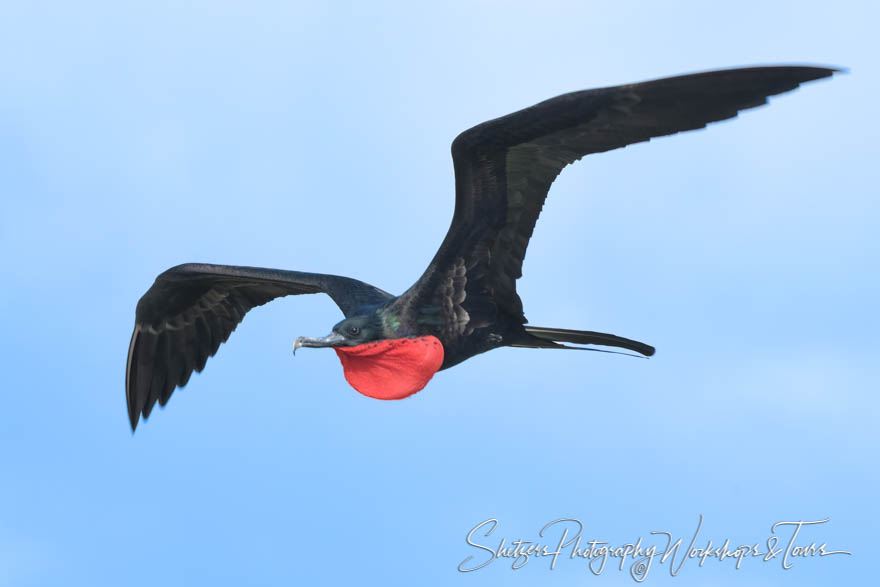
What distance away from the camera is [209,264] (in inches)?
287

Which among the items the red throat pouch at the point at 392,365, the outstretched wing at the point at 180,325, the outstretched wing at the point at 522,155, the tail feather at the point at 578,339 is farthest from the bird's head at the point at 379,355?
the outstretched wing at the point at 180,325

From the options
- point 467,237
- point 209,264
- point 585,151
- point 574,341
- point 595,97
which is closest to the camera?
point 595,97

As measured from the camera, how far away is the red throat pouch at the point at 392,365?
5878 mm

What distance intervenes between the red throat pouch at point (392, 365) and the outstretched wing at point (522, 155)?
18 centimetres

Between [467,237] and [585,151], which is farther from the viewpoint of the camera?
[467,237]

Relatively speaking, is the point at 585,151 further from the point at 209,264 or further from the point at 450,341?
the point at 209,264

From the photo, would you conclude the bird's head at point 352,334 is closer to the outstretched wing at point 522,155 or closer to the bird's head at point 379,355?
the bird's head at point 379,355

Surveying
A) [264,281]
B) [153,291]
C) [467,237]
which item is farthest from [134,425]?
[467,237]

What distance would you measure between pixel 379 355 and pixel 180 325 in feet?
8.46

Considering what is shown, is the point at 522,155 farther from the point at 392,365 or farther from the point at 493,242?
the point at 392,365

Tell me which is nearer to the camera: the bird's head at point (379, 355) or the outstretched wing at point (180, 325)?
the bird's head at point (379, 355)

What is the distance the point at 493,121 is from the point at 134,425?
4.09 m

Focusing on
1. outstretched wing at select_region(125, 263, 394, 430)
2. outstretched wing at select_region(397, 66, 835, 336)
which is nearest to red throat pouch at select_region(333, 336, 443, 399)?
outstretched wing at select_region(397, 66, 835, 336)

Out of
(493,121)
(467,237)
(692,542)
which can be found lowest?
(692,542)
